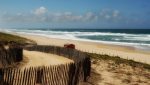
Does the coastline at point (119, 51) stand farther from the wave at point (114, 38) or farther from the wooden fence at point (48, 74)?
the wooden fence at point (48, 74)

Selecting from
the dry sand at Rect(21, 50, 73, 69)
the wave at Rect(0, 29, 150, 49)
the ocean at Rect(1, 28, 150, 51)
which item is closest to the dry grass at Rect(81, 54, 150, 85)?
the dry sand at Rect(21, 50, 73, 69)

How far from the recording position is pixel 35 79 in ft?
39.2

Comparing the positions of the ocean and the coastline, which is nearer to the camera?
the coastline

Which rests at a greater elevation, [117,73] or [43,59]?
[43,59]

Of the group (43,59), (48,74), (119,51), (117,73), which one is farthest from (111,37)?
(48,74)

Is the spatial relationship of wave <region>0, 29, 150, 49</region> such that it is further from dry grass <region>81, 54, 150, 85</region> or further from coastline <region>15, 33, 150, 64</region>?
dry grass <region>81, 54, 150, 85</region>

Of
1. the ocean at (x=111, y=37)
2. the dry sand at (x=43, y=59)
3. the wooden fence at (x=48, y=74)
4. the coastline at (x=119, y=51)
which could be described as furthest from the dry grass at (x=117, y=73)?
the ocean at (x=111, y=37)

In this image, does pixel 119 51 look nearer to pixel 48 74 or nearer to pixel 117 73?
pixel 117 73

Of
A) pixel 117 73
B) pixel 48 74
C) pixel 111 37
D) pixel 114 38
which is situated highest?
pixel 48 74

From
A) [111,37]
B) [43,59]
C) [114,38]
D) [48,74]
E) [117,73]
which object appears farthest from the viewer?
[111,37]

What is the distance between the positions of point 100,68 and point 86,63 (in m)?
3.70

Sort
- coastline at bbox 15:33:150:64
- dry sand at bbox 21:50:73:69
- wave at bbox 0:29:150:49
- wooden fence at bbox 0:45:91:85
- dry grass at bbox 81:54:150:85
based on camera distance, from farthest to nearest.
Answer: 1. wave at bbox 0:29:150:49
2. coastline at bbox 15:33:150:64
3. dry sand at bbox 21:50:73:69
4. dry grass at bbox 81:54:150:85
5. wooden fence at bbox 0:45:91:85

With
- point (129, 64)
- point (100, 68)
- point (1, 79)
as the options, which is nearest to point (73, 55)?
point (100, 68)

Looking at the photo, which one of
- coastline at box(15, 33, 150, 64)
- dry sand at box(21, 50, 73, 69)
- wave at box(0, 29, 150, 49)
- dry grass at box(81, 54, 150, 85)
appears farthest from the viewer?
wave at box(0, 29, 150, 49)
